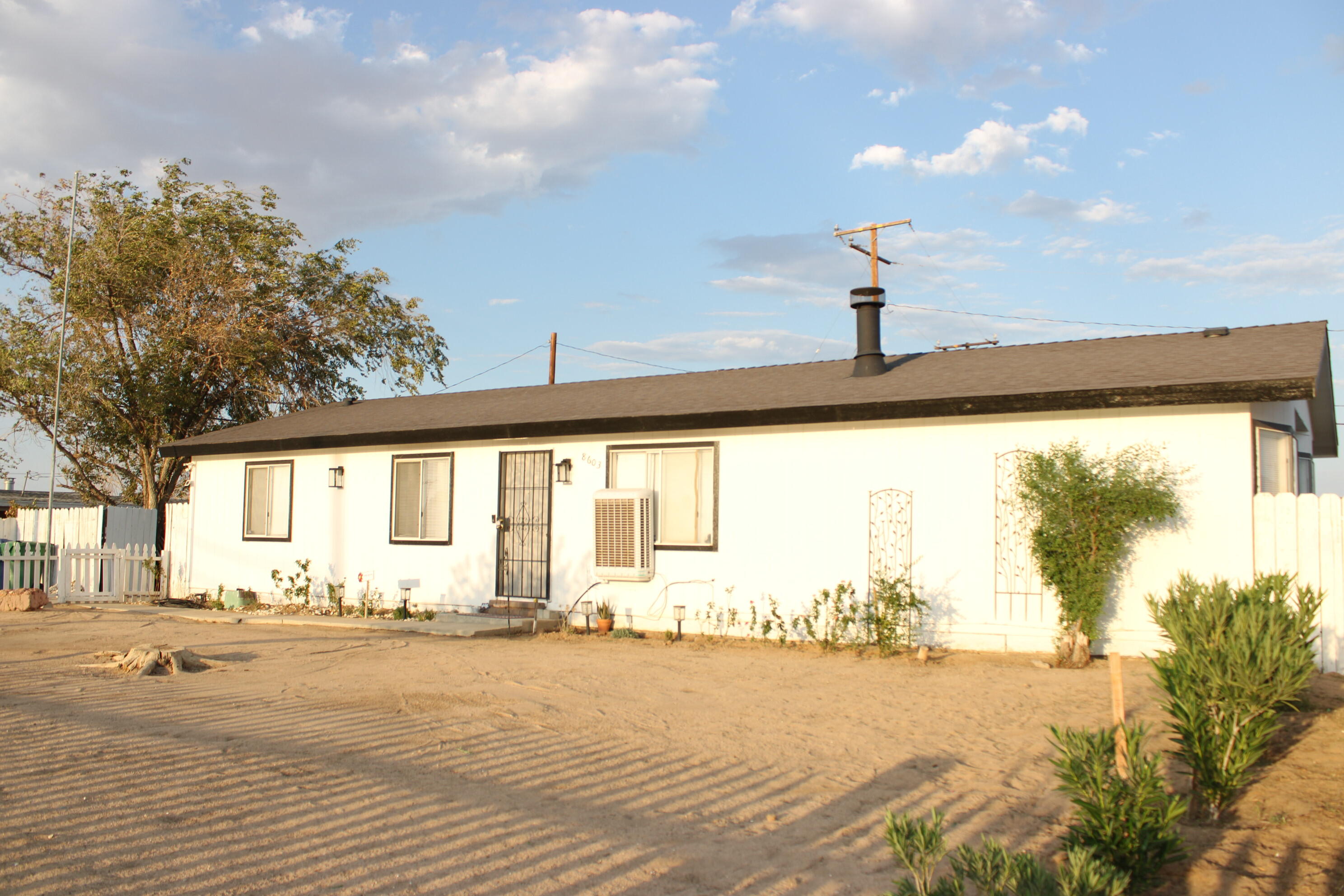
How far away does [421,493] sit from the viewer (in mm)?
14352

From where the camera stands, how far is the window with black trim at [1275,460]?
359 inches

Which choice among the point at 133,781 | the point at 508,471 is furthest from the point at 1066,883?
the point at 508,471

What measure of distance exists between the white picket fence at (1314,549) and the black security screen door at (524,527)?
812 cm

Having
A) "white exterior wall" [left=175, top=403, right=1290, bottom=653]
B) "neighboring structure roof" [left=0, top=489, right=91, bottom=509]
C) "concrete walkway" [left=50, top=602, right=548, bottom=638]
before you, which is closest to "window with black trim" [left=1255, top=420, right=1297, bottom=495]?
"white exterior wall" [left=175, top=403, right=1290, bottom=653]

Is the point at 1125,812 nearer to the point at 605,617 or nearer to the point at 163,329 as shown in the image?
the point at 605,617

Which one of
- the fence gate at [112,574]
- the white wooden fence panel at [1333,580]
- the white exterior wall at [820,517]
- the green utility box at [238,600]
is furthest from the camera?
the fence gate at [112,574]

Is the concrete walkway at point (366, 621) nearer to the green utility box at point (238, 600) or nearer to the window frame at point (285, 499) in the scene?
the green utility box at point (238, 600)

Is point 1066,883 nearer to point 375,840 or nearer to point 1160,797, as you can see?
point 1160,797

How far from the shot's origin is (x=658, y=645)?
1118cm

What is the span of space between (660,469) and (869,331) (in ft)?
10.6

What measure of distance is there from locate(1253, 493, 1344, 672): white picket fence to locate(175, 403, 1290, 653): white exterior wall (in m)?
0.16

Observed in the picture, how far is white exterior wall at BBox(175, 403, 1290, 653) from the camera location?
29.9ft

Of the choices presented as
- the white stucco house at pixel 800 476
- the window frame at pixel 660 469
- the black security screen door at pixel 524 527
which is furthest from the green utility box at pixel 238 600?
the window frame at pixel 660 469

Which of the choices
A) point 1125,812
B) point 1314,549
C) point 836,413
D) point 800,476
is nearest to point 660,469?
point 800,476
